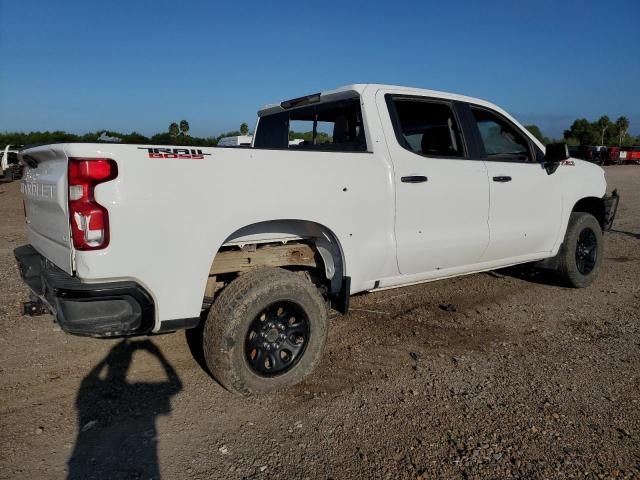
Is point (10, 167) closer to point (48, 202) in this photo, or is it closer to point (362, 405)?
point (48, 202)

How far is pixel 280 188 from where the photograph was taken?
3137 mm

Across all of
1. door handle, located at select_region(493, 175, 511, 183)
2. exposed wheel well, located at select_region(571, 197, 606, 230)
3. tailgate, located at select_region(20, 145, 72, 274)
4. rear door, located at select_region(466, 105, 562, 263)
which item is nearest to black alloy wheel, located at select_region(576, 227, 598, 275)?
exposed wheel well, located at select_region(571, 197, 606, 230)

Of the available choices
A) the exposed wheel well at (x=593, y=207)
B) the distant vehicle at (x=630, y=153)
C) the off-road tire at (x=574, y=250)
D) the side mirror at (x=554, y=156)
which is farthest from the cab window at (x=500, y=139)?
the distant vehicle at (x=630, y=153)

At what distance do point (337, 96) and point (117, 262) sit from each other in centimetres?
235

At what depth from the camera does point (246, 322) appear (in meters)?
3.12

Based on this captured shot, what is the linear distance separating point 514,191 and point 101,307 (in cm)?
371

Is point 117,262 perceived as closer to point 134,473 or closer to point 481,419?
point 134,473

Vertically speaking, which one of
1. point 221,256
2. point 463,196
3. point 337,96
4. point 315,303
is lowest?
point 315,303

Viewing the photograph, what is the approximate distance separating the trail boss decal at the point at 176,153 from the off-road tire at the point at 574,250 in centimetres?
433

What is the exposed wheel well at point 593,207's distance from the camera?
5.85 metres

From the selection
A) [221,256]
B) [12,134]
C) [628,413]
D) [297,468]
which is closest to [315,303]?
[221,256]

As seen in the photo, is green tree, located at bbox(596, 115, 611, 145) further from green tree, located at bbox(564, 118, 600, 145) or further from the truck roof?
the truck roof

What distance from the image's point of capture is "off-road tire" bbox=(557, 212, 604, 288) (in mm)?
5484

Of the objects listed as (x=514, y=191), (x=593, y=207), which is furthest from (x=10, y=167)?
(x=593, y=207)
